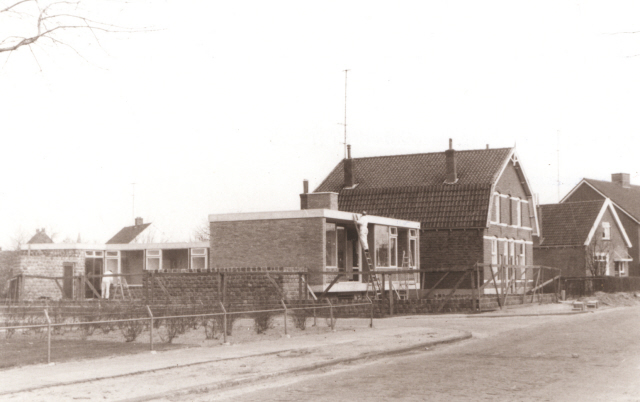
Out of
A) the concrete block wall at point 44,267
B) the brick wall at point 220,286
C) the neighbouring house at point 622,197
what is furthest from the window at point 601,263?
the concrete block wall at point 44,267

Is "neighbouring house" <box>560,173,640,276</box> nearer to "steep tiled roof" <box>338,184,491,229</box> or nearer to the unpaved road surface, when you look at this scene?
"steep tiled roof" <box>338,184,491,229</box>

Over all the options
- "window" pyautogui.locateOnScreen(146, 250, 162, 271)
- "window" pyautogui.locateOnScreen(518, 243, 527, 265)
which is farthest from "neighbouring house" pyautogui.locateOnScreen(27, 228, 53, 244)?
"window" pyautogui.locateOnScreen(518, 243, 527, 265)

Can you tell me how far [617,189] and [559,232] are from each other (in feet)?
51.4

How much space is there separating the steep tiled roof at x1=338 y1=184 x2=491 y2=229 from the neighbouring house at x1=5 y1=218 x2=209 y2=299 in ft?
31.5

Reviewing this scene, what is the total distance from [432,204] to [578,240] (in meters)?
15.8

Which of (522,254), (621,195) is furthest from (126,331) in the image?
(621,195)

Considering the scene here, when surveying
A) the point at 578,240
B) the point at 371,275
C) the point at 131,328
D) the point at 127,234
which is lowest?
the point at 131,328

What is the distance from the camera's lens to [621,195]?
67.8m

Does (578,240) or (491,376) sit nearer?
(491,376)

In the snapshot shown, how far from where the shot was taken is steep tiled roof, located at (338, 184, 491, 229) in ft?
140

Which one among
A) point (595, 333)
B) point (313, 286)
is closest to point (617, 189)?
point (313, 286)

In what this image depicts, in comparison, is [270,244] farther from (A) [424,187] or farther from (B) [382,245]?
(A) [424,187]

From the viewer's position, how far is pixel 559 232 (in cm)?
5625

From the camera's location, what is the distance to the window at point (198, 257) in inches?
1777
